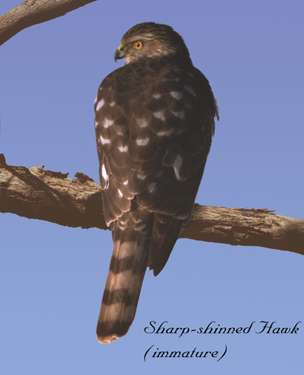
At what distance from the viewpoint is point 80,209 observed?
6867 millimetres

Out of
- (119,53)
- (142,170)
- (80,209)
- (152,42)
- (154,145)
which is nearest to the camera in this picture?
(142,170)

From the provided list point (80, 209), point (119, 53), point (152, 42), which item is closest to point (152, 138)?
point (80, 209)

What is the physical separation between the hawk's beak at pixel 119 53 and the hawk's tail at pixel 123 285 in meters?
2.70

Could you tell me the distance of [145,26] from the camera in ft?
26.9

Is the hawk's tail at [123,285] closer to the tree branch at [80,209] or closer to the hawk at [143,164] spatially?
the hawk at [143,164]

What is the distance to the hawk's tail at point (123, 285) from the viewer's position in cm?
609

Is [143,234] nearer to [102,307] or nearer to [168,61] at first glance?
[102,307]

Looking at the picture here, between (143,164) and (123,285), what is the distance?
0.95 metres

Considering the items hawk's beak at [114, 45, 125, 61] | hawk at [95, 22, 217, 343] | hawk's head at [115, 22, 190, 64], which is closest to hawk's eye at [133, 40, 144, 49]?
hawk's head at [115, 22, 190, 64]

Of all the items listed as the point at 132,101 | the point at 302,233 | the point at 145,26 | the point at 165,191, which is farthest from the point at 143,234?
the point at 145,26

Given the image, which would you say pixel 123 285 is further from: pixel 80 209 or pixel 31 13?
pixel 31 13

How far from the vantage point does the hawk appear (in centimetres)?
616

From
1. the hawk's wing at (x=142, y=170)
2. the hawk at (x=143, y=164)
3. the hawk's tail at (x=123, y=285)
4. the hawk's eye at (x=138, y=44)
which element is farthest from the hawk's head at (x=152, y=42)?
the hawk's tail at (x=123, y=285)

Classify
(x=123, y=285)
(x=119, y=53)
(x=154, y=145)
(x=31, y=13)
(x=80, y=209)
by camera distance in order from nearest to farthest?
1. (x=123, y=285)
2. (x=154, y=145)
3. (x=31, y=13)
4. (x=80, y=209)
5. (x=119, y=53)
